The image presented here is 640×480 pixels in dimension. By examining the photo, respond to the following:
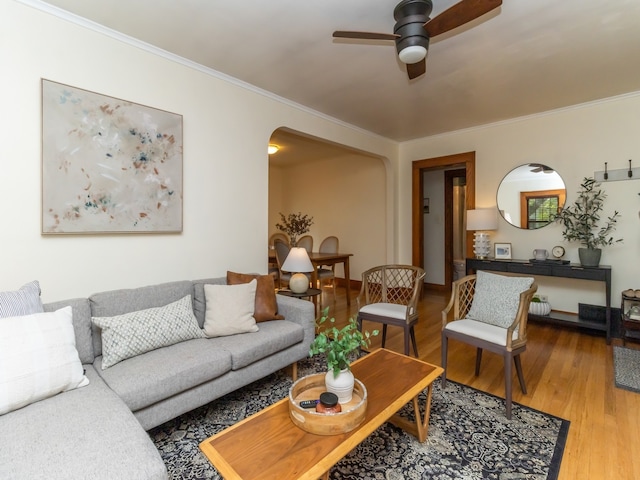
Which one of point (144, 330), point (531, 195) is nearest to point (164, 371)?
point (144, 330)

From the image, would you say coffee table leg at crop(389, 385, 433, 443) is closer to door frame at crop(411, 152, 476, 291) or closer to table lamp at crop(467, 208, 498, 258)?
table lamp at crop(467, 208, 498, 258)

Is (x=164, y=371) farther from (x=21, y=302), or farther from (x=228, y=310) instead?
(x=21, y=302)

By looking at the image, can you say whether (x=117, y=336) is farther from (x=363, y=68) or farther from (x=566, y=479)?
(x=363, y=68)

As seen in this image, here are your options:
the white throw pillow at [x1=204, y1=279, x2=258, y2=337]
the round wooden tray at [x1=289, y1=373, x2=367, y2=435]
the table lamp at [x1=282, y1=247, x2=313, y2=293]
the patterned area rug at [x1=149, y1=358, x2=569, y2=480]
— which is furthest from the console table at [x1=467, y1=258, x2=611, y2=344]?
the round wooden tray at [x1=289, y1=373, x2=367, y2=435]

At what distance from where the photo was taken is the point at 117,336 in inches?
73.0

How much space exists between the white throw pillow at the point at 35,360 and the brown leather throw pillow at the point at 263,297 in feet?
3.84

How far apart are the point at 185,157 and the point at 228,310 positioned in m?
1.34

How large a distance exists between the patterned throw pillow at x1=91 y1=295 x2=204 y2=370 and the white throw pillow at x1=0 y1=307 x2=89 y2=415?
0.74ft

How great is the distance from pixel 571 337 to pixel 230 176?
13.0ft

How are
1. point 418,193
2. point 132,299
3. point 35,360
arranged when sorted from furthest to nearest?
point 418,193 → point 132,299 → point 35,360

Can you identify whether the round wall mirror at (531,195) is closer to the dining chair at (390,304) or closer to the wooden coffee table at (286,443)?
the dining chair at (390,304)

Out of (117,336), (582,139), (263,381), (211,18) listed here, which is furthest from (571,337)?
(211,18)

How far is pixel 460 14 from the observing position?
5.56 ft

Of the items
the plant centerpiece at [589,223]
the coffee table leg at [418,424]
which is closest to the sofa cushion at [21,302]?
the coffee table leg at [418,424]
